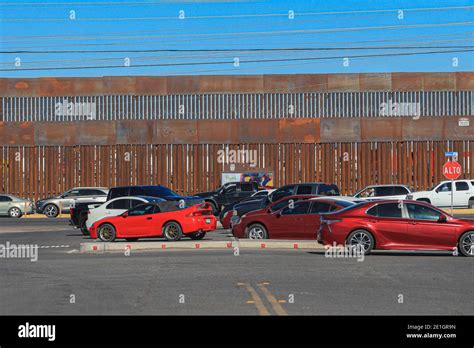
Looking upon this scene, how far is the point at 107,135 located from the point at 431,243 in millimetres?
46290

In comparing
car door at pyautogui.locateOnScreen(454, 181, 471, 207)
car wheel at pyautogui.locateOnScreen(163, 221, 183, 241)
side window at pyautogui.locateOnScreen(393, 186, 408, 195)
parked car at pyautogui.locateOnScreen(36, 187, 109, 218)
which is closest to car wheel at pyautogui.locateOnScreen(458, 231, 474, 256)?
car wheel at pyautogui.locateOnScreen(163, 221, 183, 241)

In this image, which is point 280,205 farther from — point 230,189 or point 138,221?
point 230,189

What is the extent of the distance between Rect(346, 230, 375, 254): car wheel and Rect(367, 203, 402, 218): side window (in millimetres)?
515

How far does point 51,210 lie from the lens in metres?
49.9

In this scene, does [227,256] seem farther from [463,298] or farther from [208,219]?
[463,298]

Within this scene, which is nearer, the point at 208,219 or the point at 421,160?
the point at 208,219

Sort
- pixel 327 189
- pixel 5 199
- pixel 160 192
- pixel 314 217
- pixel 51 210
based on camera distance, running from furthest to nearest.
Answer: pixel 5 199, pixel 51 210, pixel 327 189, pixel 160 192, pixel 314 217

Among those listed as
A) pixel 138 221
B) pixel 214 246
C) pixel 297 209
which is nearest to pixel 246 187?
pixel 138 221

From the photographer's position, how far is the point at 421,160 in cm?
6362

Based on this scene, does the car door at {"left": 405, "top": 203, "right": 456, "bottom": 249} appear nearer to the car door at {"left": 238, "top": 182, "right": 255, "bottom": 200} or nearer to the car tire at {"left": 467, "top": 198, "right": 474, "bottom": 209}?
the car door at {"left": 238, "top": 182, "right": 255, "bottom": 200}

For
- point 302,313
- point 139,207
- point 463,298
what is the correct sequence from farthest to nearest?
point 139,207 < point 463,298 < point 302,313

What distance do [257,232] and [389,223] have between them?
5.73 meters

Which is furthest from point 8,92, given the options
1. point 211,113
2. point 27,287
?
point 27,287

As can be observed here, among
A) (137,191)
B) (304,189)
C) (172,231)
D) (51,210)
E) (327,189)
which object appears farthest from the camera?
(51,210)
